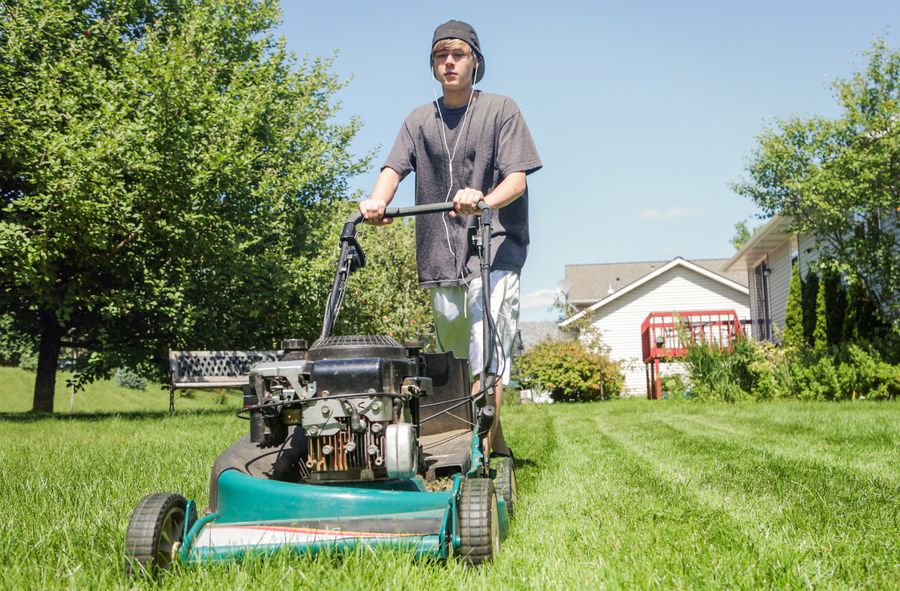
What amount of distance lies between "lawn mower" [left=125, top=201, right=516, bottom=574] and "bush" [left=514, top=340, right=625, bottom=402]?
60.6 ft

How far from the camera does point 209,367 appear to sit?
44.9ft

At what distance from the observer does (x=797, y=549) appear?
2625mm

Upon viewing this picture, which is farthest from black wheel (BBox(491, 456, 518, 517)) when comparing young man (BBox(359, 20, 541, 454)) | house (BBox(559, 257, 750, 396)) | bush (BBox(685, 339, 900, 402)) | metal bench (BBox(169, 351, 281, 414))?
house (BBox(559, 257, 750, 396))

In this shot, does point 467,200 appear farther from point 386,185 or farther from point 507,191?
point 386,185

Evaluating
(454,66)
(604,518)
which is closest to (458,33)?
(454,66)

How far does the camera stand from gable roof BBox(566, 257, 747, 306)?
129 feet

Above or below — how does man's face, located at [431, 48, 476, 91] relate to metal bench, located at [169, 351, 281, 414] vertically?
above

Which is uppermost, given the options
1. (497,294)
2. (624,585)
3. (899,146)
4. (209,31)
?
(209,31)

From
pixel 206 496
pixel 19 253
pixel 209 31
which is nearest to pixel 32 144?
pixel 19 253

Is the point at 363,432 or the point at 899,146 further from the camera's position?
the point at 899,146

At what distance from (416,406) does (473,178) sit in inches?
58.7

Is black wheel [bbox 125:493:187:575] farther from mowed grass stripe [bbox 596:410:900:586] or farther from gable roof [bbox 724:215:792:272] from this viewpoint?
gable roof [bbox 724:215:792:272]

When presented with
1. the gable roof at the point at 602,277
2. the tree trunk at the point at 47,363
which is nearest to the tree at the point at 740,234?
the gable roof at the point at 602,277

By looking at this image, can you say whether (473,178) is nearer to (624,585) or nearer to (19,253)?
(624,585)
